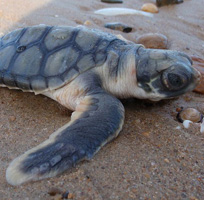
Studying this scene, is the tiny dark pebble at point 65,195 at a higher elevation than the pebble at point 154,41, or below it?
higher

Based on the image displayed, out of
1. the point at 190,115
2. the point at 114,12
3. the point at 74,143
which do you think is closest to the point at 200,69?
the point at 190,115

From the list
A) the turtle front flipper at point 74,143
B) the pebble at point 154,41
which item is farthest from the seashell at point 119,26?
the turtle front flipper at point 74,143

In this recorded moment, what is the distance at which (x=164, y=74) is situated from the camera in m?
1.35

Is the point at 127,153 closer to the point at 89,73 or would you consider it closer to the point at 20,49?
the point at 89,73

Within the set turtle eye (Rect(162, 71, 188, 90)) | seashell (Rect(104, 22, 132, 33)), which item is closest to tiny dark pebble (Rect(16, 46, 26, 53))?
turtle eye (Rect(162, 71, 188, 90))

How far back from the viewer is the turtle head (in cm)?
133

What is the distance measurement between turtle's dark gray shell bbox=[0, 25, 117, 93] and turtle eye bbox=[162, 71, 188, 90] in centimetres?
37

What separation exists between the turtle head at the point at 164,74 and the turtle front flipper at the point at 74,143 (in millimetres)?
224

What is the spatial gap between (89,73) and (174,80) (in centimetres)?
47

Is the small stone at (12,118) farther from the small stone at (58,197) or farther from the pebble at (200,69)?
the pebble at (200,69)

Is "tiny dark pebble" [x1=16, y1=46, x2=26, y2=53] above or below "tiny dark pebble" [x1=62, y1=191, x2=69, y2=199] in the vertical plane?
above

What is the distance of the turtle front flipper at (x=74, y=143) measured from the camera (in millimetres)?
963

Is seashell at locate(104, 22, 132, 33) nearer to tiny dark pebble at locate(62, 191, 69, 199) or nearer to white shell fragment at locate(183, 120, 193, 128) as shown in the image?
white shell fragment at locate(183, 120, 193, 128)

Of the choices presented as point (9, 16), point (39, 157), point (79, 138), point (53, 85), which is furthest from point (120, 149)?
point (9, 16)
